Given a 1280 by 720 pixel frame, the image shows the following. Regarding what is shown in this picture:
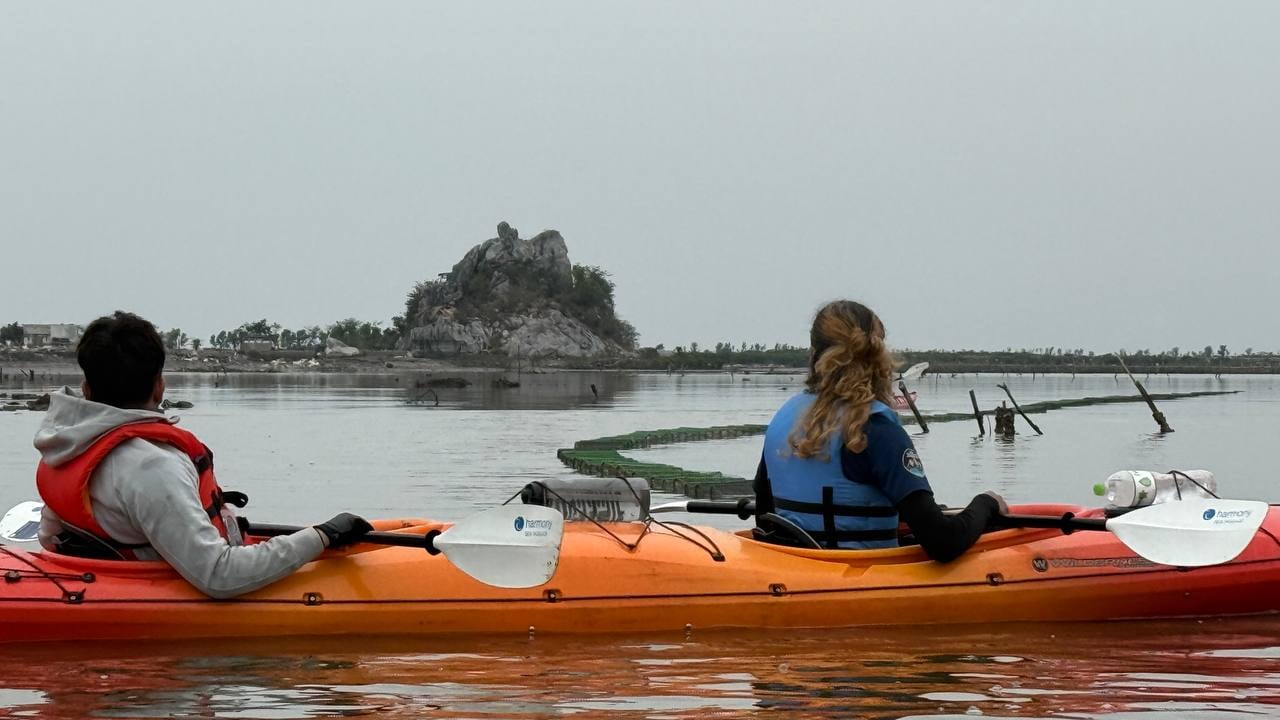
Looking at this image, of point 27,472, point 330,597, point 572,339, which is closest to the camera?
point 330,597

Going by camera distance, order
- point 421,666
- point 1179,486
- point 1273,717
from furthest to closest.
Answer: point 1179,486 → point 421,666 → point 1273,717

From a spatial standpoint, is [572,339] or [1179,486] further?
[572,339]

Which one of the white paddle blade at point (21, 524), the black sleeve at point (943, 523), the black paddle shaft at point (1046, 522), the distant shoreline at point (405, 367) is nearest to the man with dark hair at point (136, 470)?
the white paddle blade at point (21, 524)

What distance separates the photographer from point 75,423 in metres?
5.91

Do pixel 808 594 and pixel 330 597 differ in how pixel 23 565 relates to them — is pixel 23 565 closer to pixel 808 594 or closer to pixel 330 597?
pixel 330 597

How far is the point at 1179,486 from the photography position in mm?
7883

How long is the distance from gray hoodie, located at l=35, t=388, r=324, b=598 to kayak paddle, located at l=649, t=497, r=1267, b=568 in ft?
13.8

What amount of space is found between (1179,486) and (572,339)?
177m

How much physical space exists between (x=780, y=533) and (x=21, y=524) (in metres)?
4.19

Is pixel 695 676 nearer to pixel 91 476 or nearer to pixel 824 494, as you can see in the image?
pixel 824 494

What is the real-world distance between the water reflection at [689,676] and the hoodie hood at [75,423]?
99 cm

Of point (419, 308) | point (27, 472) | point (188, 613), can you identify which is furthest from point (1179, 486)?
point (419, 308)

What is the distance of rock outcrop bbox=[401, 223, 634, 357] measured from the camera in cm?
17975

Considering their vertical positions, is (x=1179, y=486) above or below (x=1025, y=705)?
above
